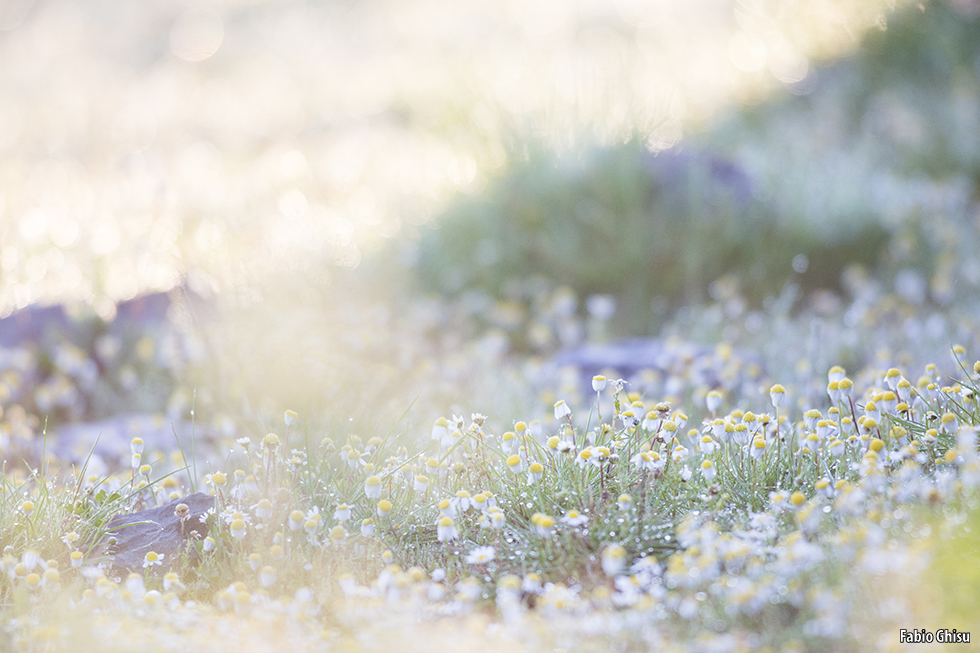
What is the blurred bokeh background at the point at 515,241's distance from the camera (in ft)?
14.9

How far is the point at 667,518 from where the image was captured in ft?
8.39

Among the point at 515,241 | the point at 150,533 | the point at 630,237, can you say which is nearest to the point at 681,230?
the point at 630,237

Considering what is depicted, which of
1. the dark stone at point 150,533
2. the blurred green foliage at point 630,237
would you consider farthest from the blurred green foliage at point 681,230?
the dark stone at point 150,533

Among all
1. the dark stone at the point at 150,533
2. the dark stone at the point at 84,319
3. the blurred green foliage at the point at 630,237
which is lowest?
the dark stone at the point at 150,533

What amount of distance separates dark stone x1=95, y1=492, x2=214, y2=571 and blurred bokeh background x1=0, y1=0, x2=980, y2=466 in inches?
29.4

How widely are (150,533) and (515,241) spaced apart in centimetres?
384

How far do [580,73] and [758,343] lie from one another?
312cm

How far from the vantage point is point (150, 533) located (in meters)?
2.65

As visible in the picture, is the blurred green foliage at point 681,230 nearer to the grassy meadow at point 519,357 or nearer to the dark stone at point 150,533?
the grassy meadow at point 519,357

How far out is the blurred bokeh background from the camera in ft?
14.9

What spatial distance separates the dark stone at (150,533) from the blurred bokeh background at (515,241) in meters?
0.75

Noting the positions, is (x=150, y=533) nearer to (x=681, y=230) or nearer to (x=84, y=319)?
(x=84, y=319)

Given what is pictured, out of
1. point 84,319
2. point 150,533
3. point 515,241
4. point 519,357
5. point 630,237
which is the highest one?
point 515,241

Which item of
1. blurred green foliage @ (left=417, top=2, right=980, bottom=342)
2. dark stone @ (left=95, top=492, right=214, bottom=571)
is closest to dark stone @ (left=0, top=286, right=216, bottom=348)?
blurred green foliage @ (left=417, top=2, right=980, bottom=342)
